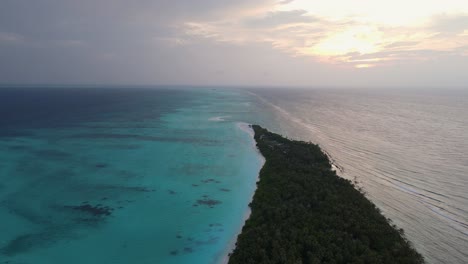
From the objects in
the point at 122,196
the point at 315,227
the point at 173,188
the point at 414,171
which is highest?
the point at 414,171

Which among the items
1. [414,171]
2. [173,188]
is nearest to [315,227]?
[173,188]

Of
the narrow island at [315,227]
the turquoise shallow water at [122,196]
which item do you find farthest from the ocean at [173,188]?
the narrow island at [315,227]

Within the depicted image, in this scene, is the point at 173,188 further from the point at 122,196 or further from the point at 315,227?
the point at 315,227

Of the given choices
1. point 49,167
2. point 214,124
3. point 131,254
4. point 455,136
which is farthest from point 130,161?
point 455,136

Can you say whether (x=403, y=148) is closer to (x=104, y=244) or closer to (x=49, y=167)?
(x=104, y=244)

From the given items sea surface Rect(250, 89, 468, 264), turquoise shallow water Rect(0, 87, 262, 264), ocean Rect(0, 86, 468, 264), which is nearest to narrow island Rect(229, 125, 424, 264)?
ocean Rect(0, 86, 468, 264)

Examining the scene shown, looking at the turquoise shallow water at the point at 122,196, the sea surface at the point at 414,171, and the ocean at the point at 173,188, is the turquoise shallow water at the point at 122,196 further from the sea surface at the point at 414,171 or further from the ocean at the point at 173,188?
the sea surface at the point at 414,171
